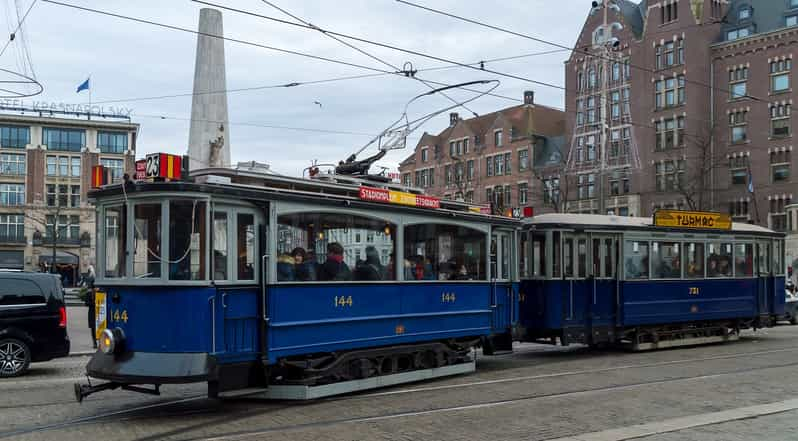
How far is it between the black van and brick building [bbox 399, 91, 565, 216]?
177 ft

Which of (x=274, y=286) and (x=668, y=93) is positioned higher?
(x=668, y=93)

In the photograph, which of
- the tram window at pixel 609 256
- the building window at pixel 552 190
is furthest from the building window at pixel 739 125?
the tram window at pixel 609 256

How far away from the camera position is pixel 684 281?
18453 millimetres

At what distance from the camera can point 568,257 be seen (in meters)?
16.3

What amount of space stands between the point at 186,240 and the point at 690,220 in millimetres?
13257

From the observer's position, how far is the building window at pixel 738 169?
181ft

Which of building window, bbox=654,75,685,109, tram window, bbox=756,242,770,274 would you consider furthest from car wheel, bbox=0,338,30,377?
building window, bbox=654,75,685,109

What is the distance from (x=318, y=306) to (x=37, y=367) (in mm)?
7093

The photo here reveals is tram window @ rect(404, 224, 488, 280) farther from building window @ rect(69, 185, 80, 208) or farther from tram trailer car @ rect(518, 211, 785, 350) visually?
building window @ rect(69, 185, 80, 208)

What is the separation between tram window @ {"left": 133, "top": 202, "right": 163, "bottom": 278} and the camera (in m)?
9.48

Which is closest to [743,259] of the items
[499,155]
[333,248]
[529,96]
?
[333,248]

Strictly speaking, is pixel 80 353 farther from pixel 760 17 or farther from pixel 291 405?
pixel 760 17

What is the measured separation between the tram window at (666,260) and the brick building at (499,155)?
47194 millimetres

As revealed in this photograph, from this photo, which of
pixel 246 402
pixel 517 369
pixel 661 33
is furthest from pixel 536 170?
pixel 246 402
